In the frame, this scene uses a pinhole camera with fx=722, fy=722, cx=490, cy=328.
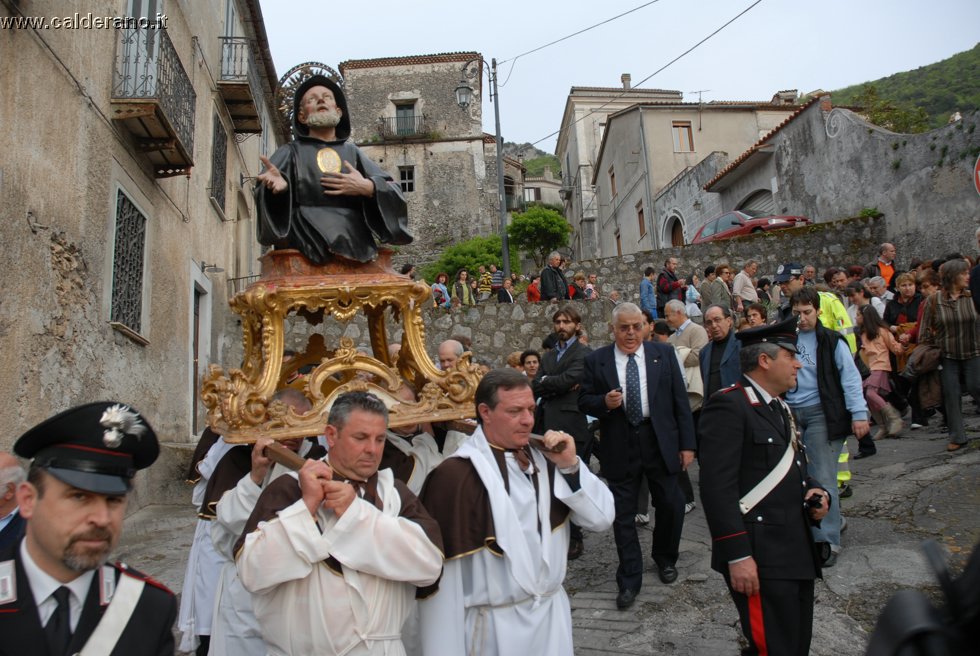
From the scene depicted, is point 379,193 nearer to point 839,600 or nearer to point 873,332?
point 839,600

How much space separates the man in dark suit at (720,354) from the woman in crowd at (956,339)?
8.03ft

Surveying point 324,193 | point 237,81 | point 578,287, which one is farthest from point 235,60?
point 324,193

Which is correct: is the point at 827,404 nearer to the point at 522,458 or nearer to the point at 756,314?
the point at 756,314

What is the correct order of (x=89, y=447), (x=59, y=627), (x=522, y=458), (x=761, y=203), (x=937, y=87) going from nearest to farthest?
(x=59, y=627) < (x=89, y=447) < (x=522, y=458) < (x=761, y=203) < (x=937, y=87)

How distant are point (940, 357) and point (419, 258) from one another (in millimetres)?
29750

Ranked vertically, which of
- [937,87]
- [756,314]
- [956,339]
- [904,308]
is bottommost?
[956,339]

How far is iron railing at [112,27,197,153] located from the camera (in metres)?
8.38

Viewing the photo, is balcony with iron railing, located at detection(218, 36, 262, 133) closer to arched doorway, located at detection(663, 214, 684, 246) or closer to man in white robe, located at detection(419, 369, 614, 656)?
man in white robe, located at detection(419, 369, 614, 656)

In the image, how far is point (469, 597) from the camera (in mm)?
2891

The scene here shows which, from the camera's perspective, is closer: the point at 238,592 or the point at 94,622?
the point at 94,622

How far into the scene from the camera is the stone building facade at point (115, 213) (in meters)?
6.11

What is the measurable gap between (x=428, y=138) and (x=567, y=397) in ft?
103

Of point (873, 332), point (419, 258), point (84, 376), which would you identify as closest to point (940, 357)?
point (873, 332)

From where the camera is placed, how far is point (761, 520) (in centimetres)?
330
